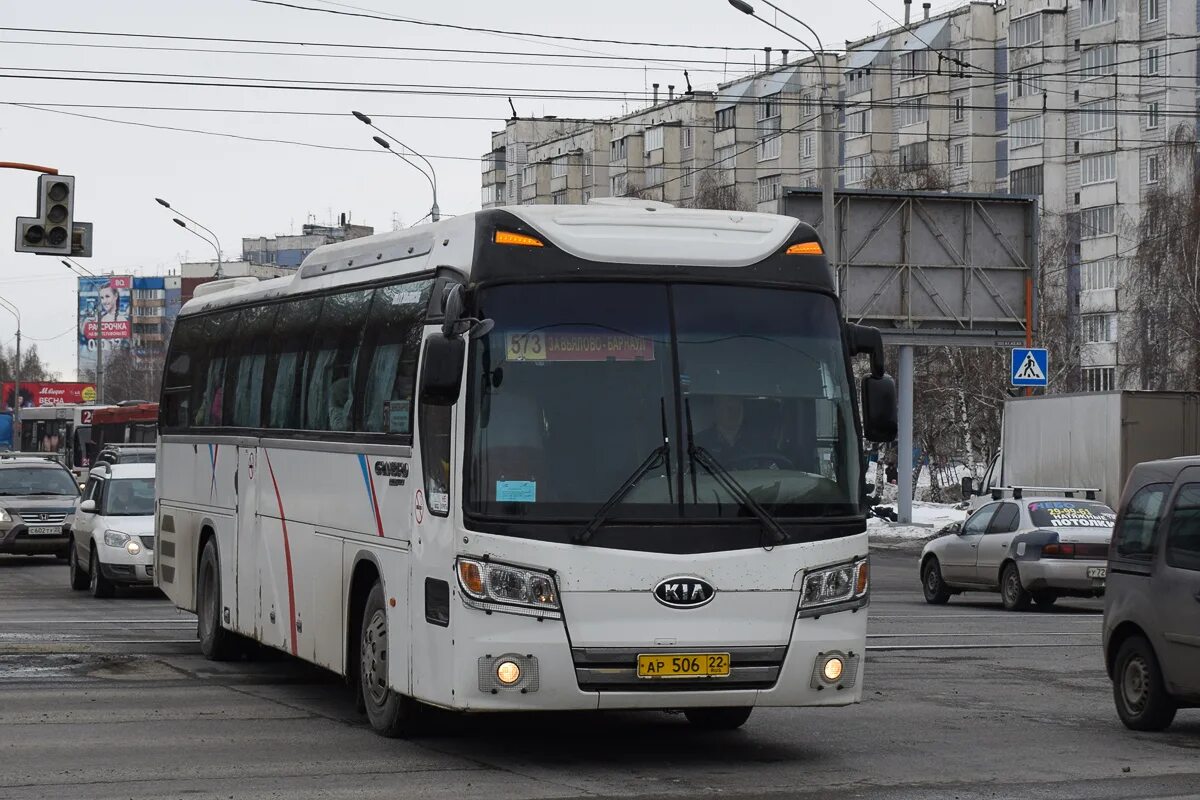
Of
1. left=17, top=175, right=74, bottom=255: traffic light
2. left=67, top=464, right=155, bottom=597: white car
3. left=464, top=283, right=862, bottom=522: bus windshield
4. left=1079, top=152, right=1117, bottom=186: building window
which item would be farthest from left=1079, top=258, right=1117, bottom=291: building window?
left=464, top=283, right=862, bottom=522: bus windshield

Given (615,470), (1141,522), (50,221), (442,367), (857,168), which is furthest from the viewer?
(857,168)

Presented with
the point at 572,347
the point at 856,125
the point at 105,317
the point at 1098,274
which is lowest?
the point at 572,347

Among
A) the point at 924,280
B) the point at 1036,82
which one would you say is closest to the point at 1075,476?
the point at 924,280

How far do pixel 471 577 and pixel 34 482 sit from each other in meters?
23.1

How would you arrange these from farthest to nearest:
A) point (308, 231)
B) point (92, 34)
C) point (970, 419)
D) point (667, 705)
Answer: point (308, 231) → point (970, 419) → point (92, 34) → point (667, 705)

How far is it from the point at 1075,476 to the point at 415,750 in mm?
24984

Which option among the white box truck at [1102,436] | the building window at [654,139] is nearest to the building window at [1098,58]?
the building window at [654,139]

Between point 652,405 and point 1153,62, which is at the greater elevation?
point 1153,62

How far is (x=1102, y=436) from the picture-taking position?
110ft

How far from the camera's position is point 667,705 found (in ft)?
32.3

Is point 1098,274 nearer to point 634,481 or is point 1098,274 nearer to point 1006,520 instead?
point 1006,520

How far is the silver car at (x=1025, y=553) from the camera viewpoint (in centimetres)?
2350

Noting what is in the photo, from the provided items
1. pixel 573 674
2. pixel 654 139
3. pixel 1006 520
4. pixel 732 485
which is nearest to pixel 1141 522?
pixel 732 485

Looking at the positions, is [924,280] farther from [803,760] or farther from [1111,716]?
[803,760]
